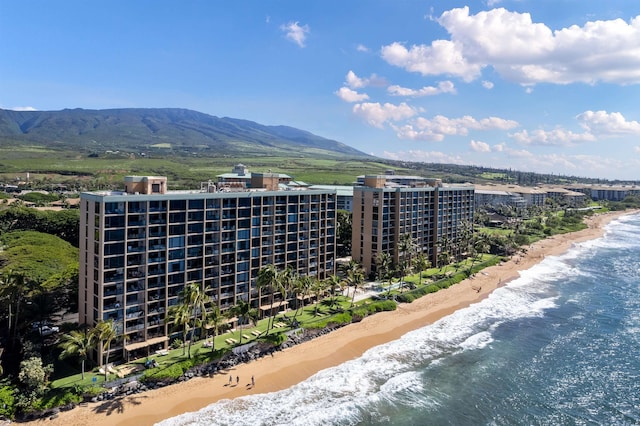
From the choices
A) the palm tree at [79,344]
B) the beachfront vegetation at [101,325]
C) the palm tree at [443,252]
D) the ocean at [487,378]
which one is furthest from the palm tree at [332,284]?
the palm tree at [79,344]

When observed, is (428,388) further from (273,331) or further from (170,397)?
(170,397)

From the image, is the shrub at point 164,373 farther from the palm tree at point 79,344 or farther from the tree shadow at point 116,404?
the palm tree at point 79,344

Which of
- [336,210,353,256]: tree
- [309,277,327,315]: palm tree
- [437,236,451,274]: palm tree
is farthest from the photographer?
[336,210,353,256]: tree

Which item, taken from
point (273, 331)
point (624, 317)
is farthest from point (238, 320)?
point (624, 317)

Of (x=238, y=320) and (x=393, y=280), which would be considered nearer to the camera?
(x=238, y=320)

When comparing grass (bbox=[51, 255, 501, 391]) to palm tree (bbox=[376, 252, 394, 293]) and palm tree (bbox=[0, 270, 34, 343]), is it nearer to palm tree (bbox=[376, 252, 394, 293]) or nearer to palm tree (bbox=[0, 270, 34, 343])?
palm tree (bbox=[376, 252, 394, 293])

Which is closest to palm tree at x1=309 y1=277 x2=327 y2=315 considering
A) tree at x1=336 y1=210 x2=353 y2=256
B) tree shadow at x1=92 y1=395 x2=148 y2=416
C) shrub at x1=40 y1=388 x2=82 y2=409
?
tree shadow at x1=92 y1=395 x2=148 y2=416
